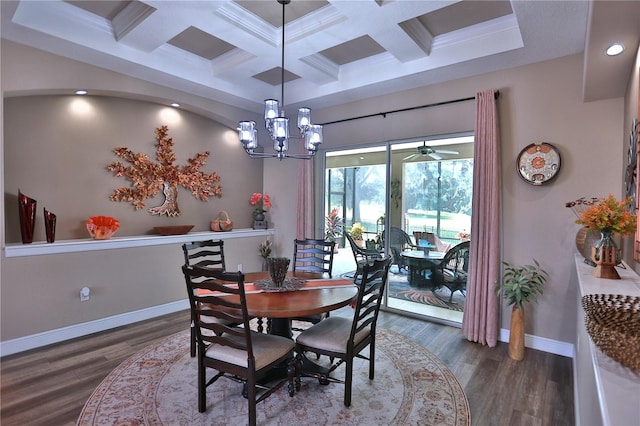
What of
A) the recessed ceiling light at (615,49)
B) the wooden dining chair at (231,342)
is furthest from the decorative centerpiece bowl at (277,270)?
the recessed ceiling light at (615,49)

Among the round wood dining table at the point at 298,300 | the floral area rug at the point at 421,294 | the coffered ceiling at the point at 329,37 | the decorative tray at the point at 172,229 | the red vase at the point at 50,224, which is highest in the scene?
the coffered ceiling at the point at 329,37

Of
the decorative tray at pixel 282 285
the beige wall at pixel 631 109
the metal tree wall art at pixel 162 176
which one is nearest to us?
the beige wall at pixel 631 109

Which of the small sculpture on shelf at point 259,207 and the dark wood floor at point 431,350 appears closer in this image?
the dark wood floor at point 431,350

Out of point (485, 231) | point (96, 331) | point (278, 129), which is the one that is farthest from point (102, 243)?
point (485, 231)

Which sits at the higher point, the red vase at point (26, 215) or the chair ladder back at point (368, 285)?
the red vase at point (26, 215)

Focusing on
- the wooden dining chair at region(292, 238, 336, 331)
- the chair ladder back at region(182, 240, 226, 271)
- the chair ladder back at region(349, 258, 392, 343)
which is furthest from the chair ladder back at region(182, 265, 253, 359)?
the wooden dining chair at region(292, 238, 336, 331)

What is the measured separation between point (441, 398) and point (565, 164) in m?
2.54

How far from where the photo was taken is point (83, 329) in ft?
12.0

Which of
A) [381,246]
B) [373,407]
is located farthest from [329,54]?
[373,407]

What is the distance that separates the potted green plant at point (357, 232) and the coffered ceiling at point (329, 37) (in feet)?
6.43

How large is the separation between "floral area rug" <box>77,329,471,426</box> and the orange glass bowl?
153 centimetres

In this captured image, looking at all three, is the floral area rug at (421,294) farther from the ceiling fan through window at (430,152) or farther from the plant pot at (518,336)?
the ceiling fan through window at (430,152)

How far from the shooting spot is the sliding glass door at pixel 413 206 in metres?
4.05

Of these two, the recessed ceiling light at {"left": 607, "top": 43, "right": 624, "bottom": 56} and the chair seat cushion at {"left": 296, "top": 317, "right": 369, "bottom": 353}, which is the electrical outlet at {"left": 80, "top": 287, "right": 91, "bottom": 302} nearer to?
the chair seat cushion at {"left": 296, "top": 317, "right": 369, "bottom": 353}
